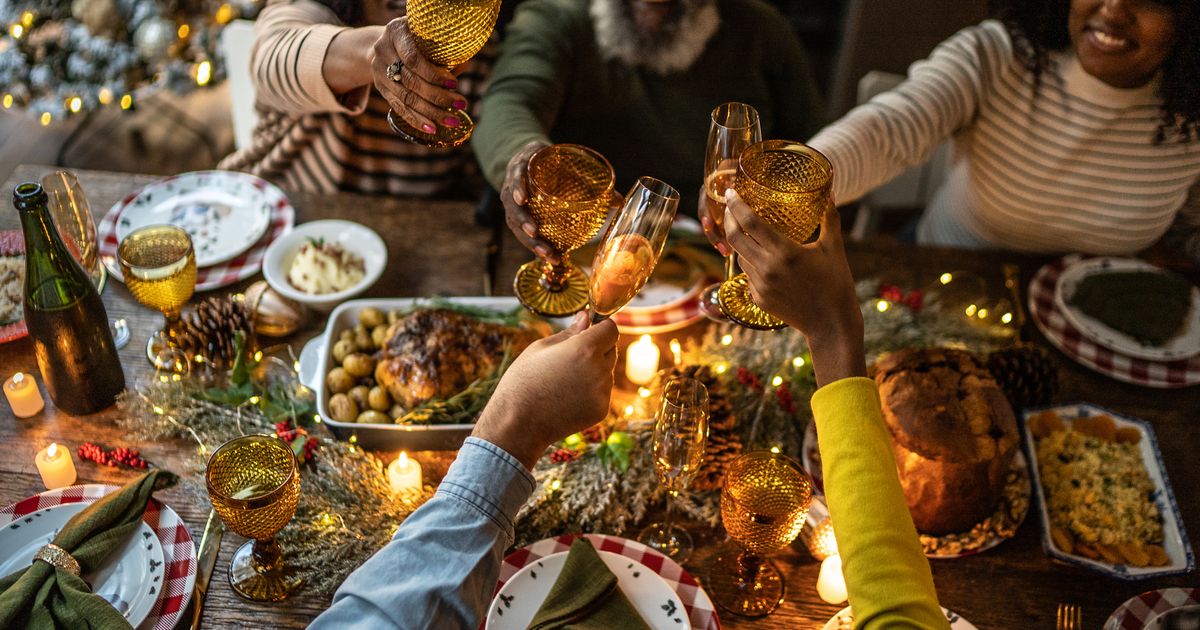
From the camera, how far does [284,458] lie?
120 cm

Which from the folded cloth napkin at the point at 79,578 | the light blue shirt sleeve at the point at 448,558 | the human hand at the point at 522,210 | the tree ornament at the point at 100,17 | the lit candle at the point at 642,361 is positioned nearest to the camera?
the light blue shirt sleeve at the point at 448,558

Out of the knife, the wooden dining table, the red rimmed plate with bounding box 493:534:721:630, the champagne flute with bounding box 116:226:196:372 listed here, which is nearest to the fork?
the wooden dining table

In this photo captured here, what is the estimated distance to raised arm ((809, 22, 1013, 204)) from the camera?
71.2 inches

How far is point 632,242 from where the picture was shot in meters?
1.19

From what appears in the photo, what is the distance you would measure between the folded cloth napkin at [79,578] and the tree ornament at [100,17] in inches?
89.4

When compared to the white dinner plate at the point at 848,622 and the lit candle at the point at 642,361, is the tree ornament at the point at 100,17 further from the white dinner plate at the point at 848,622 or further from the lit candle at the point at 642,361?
the white dinner plate at the point at 848,622

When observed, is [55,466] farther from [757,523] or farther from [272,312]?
[757,523]

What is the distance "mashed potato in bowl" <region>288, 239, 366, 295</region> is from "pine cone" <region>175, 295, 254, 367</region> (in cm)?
13

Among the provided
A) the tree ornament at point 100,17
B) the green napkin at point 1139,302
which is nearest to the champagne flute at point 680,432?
the green napkin at point 1139,302

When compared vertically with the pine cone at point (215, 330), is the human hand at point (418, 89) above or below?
above

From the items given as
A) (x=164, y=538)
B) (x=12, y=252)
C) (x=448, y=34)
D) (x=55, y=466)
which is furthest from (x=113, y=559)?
(x=448, y=34)

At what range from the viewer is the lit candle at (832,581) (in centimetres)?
123

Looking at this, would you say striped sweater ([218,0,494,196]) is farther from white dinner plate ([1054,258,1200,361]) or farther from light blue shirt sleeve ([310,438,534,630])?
white dinner plate ([1054,258,1200,361])

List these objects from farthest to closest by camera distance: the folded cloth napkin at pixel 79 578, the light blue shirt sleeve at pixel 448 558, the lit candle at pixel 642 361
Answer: the lit candle at pixel 642 361 → the folded cloth napkin at pixel 79 578 → the light blue shirt sleeve at pixel 448 558
